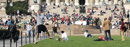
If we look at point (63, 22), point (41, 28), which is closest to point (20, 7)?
point (63, 22)

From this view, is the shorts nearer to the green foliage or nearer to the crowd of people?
the crowd of people

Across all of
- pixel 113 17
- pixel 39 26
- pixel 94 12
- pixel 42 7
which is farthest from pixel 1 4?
pixel 39 26

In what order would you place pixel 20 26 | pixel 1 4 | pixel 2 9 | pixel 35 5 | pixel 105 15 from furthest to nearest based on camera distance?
pixel 1 4 → pixel 2 9 → pixel 35 5 → pixel 105 15 → pixel 20 26

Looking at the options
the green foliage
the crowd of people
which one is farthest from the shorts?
the green foliage

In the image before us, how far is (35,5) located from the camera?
247 ft

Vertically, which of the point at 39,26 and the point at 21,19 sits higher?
the point at 39,26

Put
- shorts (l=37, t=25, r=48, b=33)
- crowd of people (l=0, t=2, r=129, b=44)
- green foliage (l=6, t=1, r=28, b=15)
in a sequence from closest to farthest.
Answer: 1. shorts (l=37, t=25, r=48, b=33)
2. crowd of people (l=0, t=2, r=129, b=44)
3. green foliage (l=6, t=1, r=28, b=15)

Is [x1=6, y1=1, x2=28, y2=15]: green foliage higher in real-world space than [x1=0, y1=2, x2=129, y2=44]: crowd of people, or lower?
lower

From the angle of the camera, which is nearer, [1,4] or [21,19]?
[21,19]

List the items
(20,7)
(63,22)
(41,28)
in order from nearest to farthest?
(41,28), (63,22), (20,7)

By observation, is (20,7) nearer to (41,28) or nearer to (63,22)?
(63,22)

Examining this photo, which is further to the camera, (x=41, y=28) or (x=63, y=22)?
(x=63, y=22)

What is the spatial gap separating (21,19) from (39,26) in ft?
128

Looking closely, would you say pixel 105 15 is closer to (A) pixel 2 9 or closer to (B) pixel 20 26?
(B) pixel 20 26
